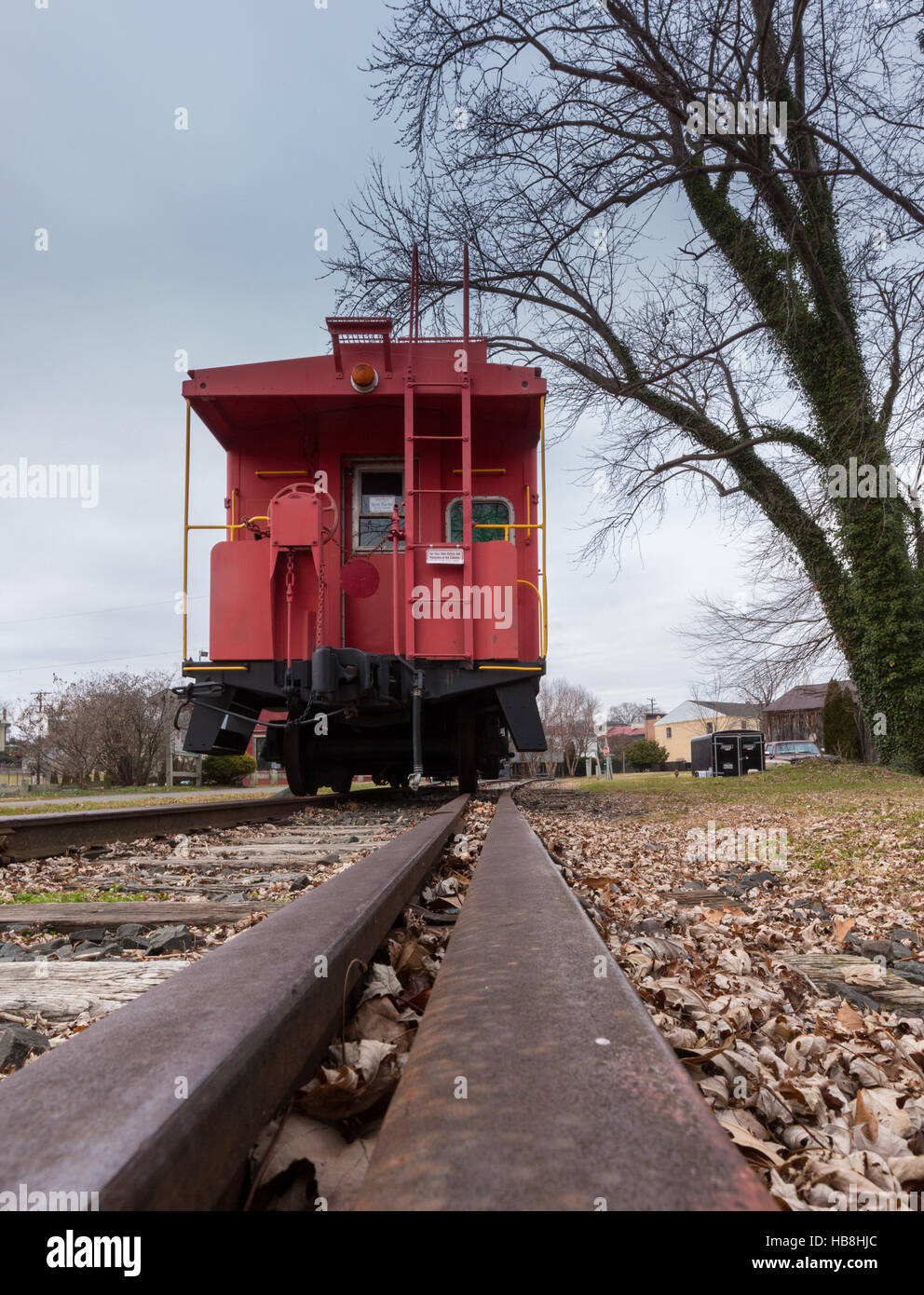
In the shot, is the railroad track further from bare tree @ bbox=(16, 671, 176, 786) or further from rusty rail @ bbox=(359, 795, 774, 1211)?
bare tree @ bbox=(16, 671, 176, 786)

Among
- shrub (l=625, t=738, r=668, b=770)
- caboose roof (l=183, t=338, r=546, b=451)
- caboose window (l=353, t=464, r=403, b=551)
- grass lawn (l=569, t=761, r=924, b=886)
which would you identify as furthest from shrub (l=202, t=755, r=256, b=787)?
shrub (l=625, t=738, r=668, b=770)

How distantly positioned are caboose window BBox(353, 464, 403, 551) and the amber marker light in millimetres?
926

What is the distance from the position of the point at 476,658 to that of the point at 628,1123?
601 cm

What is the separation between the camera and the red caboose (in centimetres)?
648

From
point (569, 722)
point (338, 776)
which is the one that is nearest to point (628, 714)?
point (569, 722)

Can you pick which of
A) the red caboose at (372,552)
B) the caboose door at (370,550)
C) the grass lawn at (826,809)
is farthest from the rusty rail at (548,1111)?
the caboose door at (370,550)

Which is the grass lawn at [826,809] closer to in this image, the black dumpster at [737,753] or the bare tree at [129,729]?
the black dumpster at [737,753]

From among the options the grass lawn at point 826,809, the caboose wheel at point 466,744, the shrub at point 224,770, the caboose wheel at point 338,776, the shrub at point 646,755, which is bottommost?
the shrub at point 646,755

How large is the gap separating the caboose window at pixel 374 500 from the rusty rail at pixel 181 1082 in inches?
249

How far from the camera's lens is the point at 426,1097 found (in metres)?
0.71

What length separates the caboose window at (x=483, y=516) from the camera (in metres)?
7.12

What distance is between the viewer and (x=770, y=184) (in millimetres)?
9195

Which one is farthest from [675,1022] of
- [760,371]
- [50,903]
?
[760,371]

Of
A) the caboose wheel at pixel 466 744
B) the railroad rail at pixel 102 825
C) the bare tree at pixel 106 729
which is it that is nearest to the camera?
the railroad rail at pixel 102 825
